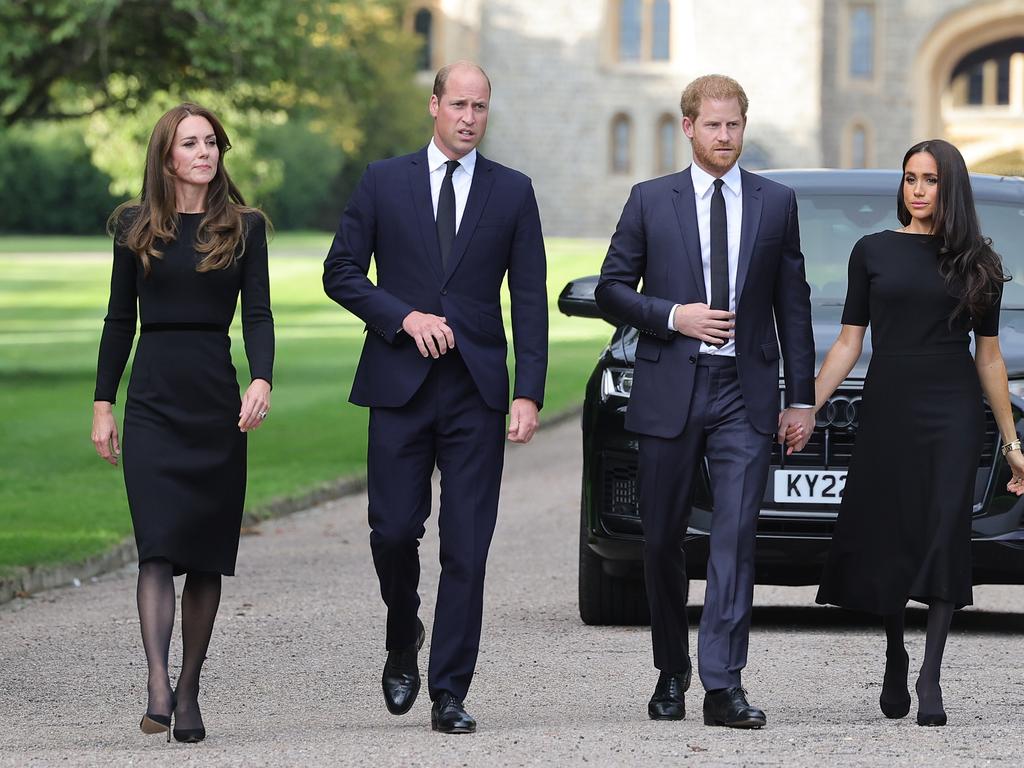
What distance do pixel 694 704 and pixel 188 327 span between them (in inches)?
78.0

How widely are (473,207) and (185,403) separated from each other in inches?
40.2

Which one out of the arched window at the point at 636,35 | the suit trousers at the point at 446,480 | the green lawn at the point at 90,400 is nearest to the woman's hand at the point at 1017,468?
the suit trousers at the point at 446,480

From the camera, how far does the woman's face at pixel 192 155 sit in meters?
6.18

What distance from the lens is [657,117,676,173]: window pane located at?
72500 mm

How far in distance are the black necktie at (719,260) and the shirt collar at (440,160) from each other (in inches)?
28.9

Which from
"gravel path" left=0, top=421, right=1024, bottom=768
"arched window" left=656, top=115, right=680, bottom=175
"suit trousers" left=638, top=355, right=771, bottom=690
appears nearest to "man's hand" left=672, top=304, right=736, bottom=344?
"suit trousers" left=638, top=355, right=771, bottom=690

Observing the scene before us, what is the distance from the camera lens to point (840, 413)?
312 inches

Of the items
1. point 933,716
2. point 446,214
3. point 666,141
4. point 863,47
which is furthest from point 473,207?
point 863,47

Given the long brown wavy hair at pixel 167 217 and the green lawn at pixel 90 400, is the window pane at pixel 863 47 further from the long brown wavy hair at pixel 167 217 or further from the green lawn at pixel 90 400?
the long brown wavy hair at pixel 167 217

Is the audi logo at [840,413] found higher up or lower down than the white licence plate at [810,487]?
higher up

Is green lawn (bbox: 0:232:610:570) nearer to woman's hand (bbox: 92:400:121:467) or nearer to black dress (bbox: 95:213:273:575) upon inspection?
woman's hand (bbox: 92:400:121:467)

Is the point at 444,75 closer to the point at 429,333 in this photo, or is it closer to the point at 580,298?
the point at 429,333

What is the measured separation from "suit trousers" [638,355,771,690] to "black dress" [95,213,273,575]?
4.08 ft

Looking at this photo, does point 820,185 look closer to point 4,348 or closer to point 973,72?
point 4,348
